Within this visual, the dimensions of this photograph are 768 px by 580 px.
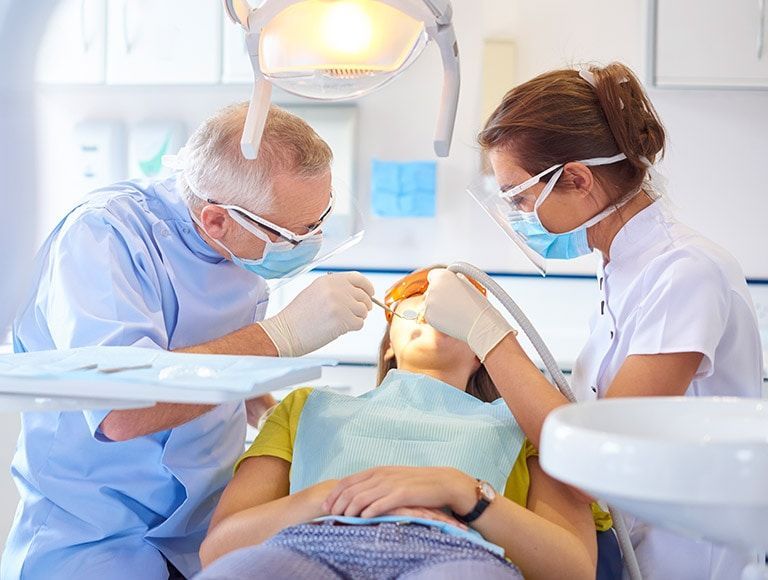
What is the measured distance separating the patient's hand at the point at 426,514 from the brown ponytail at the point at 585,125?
0.69 meters

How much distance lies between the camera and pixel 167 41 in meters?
3.74

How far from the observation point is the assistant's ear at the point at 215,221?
197 centimetres

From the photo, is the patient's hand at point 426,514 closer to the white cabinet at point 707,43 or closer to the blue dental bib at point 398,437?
the blue dental bib at point 398,437

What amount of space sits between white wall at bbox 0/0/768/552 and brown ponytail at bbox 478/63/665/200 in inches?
65.9

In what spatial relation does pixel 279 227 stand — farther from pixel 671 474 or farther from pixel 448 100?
pixel 671 474

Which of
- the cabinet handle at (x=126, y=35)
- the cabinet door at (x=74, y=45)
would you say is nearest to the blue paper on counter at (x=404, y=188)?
the cabinet handle at (x=126, y=35)

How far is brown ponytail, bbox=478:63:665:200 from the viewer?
1895 mm

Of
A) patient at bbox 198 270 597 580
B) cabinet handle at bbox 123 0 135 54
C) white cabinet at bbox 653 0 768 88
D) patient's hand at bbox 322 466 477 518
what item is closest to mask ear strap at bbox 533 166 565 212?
patient at bbox 198 270 597 580

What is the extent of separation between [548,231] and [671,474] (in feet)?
3.54

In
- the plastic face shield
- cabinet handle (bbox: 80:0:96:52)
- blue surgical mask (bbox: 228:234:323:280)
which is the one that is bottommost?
blue surgical mask (bbox: 228:234:323:280)

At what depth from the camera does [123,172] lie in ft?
12.7

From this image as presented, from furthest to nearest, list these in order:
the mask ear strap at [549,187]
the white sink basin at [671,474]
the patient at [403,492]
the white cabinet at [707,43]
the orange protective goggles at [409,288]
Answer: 1. the white cabinet at [707,43]
2. the orange protective goggles at [409,288]
3. the mask ear strap at [549,187]
4. the patient at [403,492]
5. the white sink basin at [671,474]

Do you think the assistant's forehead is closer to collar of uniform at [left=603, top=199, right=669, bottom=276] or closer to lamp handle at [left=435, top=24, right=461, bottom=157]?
collar of uniform at [left=603, top=199, right=669, bottom=276]

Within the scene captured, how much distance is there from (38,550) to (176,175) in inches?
29.9
